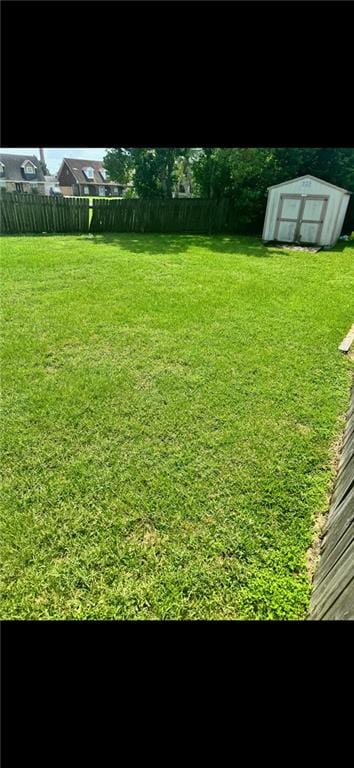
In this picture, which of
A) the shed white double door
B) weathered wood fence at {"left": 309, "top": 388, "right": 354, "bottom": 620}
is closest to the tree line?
the shed white double door

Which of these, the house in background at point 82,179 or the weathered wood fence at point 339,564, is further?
Result: the house in background at point 82,179

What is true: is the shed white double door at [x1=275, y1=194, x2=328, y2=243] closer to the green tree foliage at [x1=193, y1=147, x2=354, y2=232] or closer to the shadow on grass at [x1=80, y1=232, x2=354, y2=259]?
the shadow on grass at [x1=80, y1=232, x2=354, y2=259]

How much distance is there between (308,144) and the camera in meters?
0.80

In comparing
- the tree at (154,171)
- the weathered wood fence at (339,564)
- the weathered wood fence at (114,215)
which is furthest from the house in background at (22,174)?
the weathered wood fence at (339,564)

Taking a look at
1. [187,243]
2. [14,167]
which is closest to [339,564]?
[187,243]

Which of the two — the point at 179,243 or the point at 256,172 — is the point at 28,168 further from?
the point at 179,243

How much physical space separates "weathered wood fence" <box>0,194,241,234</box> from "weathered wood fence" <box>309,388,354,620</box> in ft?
46.4

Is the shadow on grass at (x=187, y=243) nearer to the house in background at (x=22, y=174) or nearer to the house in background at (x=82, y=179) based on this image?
the house in background at (x=22, y=174)

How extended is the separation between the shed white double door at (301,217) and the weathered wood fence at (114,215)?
10.0 feet

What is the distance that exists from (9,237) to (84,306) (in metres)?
8.51

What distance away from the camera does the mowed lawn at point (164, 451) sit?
7.16 ft
